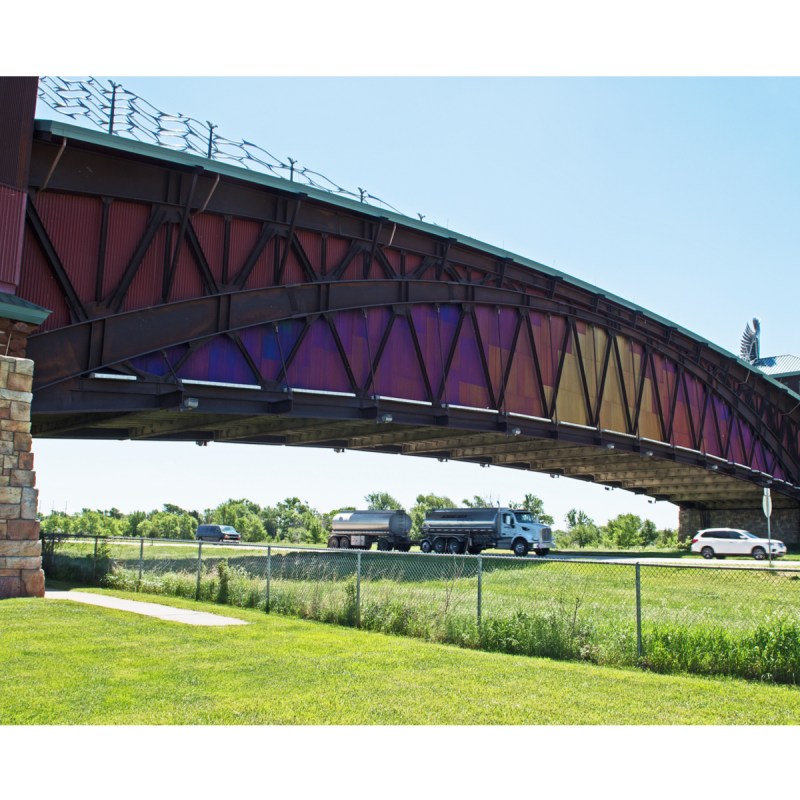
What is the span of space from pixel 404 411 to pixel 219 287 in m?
8.84

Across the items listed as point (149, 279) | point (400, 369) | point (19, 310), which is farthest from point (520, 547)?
point (19, 310)

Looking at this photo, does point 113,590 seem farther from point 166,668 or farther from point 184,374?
point 166,668

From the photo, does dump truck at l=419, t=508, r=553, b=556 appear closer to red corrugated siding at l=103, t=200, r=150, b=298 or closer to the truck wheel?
the truck wheel

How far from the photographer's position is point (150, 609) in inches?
674

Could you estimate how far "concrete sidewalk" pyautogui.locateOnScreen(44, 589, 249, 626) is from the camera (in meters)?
15.5

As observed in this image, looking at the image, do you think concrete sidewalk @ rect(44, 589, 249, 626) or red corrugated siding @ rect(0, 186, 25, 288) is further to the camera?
red corrugated siding @ rect(0, 186, 25, 288)

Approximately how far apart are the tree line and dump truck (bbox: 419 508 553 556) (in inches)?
63.8

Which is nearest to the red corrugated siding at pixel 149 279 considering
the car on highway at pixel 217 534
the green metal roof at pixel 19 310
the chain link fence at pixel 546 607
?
the green metal roof at pixel 19 310

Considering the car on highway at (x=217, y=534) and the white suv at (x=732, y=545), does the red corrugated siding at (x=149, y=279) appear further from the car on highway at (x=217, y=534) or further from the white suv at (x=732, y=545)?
the car on highway at (x=217, y=534)

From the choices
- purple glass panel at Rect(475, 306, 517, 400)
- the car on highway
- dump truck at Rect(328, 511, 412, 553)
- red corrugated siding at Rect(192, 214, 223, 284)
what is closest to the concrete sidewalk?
red corrugated siding at Rect(192, 214, 223, 284)

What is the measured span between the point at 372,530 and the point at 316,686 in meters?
40.1

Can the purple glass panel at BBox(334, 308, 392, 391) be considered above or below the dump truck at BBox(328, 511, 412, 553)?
above

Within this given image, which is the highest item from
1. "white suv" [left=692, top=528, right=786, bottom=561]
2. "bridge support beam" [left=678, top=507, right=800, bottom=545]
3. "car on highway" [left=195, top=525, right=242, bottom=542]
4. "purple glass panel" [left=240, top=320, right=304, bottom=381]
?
"purple glass panel" [left=240, top=320, right=304, bottom=381]

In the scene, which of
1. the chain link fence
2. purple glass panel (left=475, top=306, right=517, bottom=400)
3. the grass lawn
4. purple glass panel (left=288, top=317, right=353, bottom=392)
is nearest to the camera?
the grass lawn
